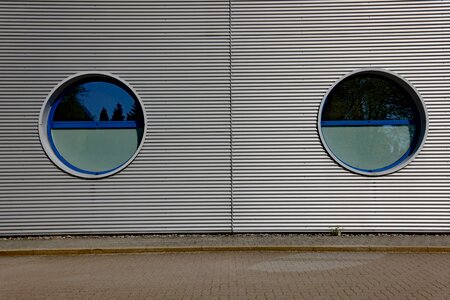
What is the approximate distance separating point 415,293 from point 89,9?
9.25m

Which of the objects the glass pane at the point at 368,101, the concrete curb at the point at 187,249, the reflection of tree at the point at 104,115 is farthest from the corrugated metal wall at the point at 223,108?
the concrete curb at the point at 187,249

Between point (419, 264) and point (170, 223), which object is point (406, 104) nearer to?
point (419, 264)

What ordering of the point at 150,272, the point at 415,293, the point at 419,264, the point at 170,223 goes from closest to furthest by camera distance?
the point at 415,293 → the point at 150,272 → the point at 419,264 → the point at 170,223

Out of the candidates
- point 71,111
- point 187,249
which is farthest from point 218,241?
point 71,111

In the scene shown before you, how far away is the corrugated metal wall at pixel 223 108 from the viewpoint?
31.0 feet

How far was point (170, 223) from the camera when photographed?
9445 mm

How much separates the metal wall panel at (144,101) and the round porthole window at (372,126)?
108 inches

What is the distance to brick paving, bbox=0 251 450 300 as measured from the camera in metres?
5.23

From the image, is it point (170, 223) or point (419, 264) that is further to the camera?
point (170, 223)

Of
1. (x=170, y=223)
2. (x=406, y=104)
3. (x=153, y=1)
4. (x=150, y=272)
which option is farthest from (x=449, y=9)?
(x=150, y=272)

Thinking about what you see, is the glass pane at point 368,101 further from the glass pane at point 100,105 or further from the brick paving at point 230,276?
the glass pane at point 100,105

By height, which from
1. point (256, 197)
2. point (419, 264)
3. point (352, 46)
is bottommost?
point (419, 264)

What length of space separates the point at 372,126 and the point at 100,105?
22.7 feet

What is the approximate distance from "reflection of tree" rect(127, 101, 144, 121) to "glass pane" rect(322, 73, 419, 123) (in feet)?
15.2
